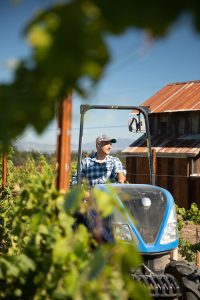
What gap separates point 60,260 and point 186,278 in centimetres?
228

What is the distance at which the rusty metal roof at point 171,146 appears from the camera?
16.8 meters

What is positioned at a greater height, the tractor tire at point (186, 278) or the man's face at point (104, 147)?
the man's face at point (104, 147)

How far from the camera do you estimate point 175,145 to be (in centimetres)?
1791

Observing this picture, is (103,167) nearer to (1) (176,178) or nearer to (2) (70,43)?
(2) (70,43)

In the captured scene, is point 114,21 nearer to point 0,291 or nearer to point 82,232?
point 82,232

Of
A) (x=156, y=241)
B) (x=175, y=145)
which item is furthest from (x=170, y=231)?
(x=175, y=145)

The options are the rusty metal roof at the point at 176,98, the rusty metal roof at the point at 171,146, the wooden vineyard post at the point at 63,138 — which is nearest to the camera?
the wooden vineyard post at the point at 63,138

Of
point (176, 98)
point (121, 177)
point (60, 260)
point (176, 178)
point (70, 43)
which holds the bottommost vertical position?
point (176, 178)

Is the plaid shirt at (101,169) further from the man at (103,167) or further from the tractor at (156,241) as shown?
the tractor at (156,241)

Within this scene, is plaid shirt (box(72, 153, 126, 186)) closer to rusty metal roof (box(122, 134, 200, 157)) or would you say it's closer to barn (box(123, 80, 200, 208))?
barn (box(123, 80, 200, 208))

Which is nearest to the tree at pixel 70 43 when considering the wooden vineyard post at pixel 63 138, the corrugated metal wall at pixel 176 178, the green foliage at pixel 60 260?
the green foliage at pixel 60 260

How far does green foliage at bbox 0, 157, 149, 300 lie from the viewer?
167cm

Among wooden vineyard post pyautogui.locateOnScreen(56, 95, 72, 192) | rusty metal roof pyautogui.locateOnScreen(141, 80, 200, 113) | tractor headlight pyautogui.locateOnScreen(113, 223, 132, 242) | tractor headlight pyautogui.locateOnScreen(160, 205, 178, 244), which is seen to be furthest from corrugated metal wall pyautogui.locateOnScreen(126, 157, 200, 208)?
wooden vineyard post pyautogui.locateOnScreen(56, 95, 72, 192)

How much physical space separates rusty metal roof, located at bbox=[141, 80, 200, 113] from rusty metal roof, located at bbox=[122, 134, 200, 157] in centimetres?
106
